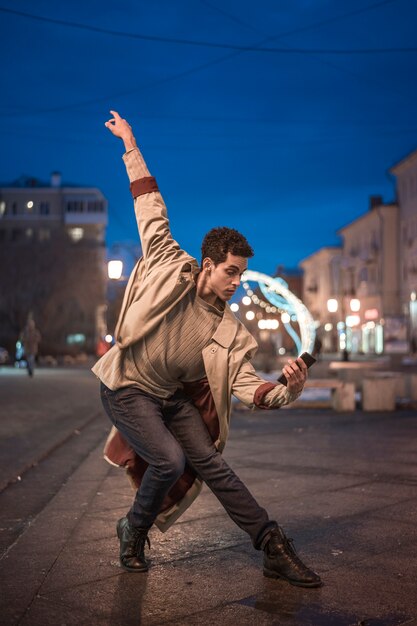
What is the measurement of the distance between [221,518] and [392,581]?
6.34ft

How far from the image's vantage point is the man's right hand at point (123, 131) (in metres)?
5.03

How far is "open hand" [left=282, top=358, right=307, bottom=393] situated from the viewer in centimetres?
435

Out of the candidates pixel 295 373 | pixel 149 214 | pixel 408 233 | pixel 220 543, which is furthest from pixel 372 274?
pixel 295 373

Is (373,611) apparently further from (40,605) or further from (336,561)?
(40,605)

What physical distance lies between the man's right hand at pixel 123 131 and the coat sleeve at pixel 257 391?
1.33 m

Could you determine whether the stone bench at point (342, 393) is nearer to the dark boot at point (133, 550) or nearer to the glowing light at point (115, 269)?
the glowing light at point (115, 269)

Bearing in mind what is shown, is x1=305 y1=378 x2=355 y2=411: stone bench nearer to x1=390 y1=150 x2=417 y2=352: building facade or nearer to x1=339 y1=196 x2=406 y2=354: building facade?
x1=339 y1=196 x2=406 y2=354: building facade

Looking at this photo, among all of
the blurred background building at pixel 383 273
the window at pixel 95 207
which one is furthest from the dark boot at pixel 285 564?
the window at pixel 95 207

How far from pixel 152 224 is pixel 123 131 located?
602mm

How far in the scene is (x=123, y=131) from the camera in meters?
5.07

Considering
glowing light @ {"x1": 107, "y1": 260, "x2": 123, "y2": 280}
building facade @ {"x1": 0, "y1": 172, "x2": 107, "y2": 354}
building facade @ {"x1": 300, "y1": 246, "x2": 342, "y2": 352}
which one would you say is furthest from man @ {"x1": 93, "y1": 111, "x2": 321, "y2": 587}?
building facade @ {"x1": 300, "y1": 246, "x2": 342, "y2": 352}

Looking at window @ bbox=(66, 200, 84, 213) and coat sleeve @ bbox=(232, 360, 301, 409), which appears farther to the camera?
window @ bbox=(66, 200, 84, 213)

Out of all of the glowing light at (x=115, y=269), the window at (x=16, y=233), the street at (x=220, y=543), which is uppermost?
the window at (x=16, y=233)

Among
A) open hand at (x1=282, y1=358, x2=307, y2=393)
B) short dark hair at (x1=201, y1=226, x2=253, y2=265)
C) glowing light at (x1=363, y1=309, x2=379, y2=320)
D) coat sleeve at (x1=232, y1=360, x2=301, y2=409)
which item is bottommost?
coat sleeve at (x1=232, y1=360, x2=301, y2=409)
